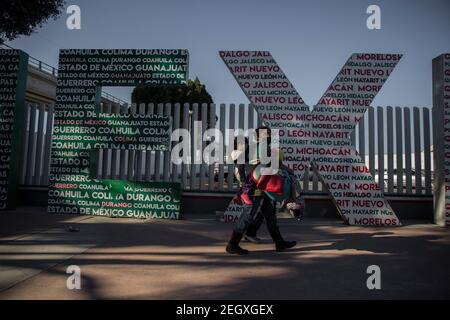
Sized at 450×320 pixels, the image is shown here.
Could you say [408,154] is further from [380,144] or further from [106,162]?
[106,162]

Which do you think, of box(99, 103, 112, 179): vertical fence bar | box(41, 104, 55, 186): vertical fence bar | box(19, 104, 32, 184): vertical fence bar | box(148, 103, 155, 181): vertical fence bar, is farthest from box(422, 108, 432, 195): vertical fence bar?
box(19, 104, 32, 184): vertical fence bar

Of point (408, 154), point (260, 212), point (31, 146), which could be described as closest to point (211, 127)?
point (260, 212)

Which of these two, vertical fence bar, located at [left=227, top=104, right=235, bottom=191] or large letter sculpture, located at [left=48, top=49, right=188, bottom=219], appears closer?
large letter sculpture, located at [left=48, top=49, right=188, bottom=219]

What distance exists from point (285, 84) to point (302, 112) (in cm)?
74

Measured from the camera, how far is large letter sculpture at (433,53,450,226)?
22.4 feet

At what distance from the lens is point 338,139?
7.16 metres

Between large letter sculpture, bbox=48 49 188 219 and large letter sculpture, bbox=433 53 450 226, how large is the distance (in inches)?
221

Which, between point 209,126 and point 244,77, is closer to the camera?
point 244,77

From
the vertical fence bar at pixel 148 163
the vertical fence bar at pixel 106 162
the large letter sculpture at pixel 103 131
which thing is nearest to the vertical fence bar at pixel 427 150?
the large letter sculpture at pixel 103 131

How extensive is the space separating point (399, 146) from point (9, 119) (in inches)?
368

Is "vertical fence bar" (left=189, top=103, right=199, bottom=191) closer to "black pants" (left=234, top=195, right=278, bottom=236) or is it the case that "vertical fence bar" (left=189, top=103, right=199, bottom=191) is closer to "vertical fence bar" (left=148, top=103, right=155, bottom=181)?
"vertical fence bar" (left=148, top=103, right=155, bottom=181)

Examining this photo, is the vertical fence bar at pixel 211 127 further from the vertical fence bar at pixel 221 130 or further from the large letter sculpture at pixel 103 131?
the large letter sculpture at pixel 103 131
